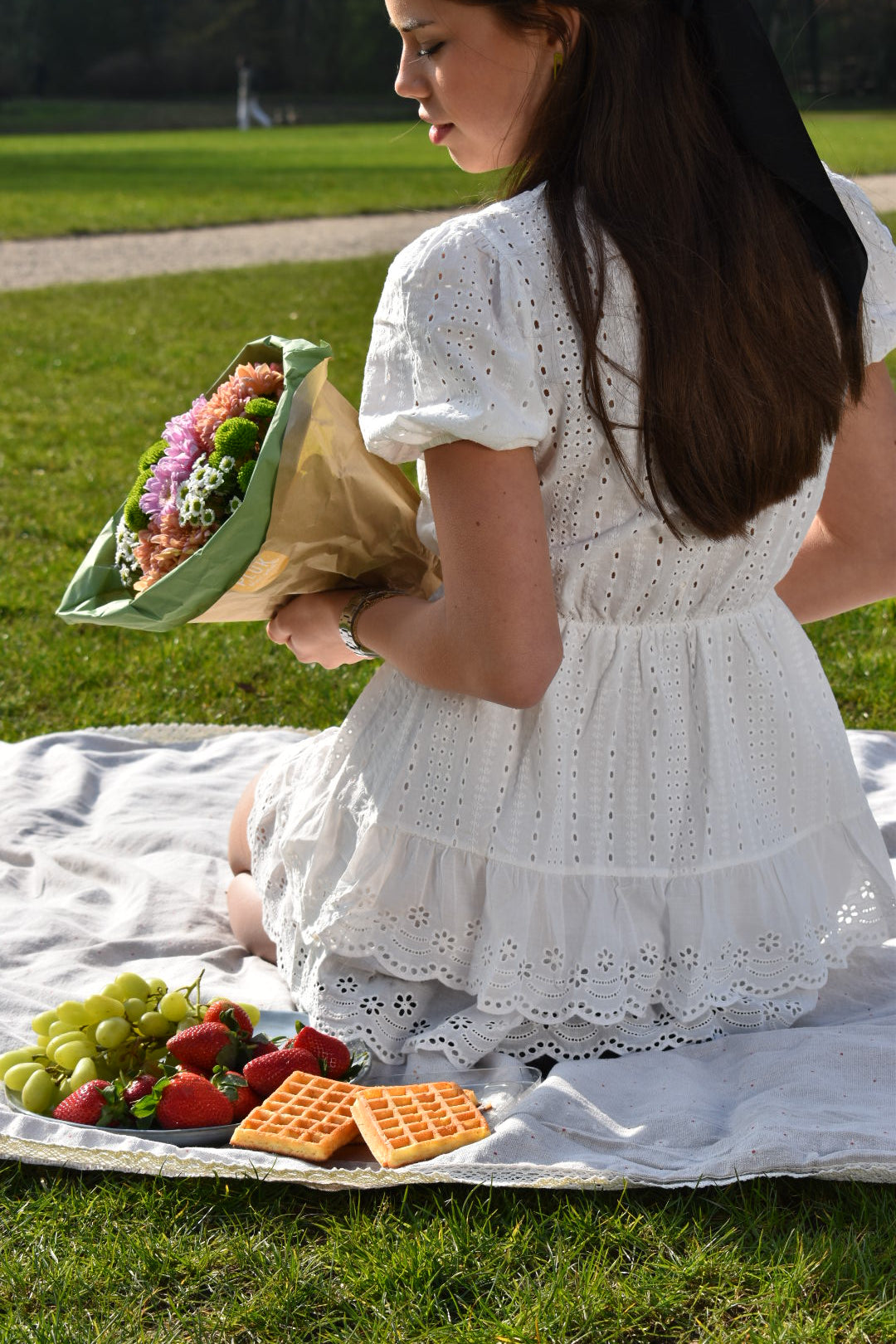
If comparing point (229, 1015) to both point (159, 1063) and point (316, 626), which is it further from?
point (316, 626)

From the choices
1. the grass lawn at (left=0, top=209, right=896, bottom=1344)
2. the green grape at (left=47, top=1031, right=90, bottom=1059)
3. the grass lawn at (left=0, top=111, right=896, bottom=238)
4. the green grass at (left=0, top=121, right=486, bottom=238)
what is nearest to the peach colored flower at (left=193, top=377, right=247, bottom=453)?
the green grape at (left=47, top=1031, right=90, bottom=1059)

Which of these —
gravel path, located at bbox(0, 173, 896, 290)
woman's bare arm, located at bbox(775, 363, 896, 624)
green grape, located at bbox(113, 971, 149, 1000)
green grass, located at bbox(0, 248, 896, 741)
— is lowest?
gravel path, located at bbox(0, 173, 896, 290)

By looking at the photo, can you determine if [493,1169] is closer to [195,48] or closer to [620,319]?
[620,319]

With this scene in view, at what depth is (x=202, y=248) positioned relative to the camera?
44.6ft

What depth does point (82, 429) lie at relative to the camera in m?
7.14

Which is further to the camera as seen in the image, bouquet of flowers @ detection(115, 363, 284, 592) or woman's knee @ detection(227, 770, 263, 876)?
woman's knee @ detection(227, 770, 263, 876)

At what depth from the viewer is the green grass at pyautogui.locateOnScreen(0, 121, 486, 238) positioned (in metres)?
15.3

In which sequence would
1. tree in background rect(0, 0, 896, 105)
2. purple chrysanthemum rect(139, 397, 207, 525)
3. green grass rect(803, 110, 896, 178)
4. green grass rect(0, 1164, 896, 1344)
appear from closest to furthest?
green grass rect(0, 1164, 896, 1344), purple chrysanthemum rect(139, 397, 207, 525), green grass rect(803, 110, 896, 178), tree in background rect(0, 0, 896, 105)

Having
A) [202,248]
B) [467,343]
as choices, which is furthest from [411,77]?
[202,248]

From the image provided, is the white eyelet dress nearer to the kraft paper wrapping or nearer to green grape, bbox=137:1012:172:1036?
the kraft paper wrapping

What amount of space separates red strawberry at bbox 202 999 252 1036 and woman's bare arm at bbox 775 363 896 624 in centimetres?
114

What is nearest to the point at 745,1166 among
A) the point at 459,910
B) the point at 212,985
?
the point at 459,910

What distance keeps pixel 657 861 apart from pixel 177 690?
224cm

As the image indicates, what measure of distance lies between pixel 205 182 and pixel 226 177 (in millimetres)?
945
